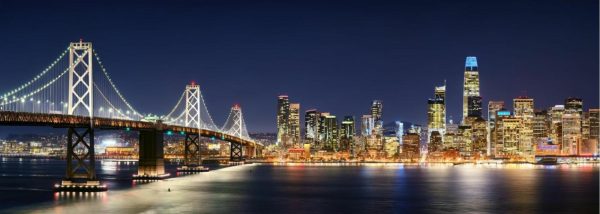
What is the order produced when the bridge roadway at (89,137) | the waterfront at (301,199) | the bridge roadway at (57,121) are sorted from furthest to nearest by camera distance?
the bridge roadway at (89,137) < the waterfront at (301,199) < the bridge roadway at (57,121)

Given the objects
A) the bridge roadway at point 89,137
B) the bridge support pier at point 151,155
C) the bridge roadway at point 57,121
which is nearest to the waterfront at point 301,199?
the bridge roadway at point 89,137

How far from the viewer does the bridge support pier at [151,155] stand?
77.6 meters

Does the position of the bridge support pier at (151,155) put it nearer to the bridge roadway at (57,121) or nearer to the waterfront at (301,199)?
the bridge roadway at (57,121)

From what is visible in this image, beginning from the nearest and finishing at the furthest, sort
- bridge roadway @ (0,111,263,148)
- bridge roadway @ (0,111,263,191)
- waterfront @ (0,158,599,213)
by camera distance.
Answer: bridge roadway @ (0,111,263,148) → waterfront @ (0,158,599,213) → bridge roadway @ (0,111,263,191)

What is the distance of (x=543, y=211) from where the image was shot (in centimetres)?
5322

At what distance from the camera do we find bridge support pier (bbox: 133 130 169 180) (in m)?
77.6

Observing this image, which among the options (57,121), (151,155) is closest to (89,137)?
(57,121)

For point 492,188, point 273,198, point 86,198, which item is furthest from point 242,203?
point 492,188

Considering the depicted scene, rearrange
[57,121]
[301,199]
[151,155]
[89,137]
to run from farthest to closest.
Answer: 1. [151,155]
2. [301,199]
3. [89,137]
4. [57,121]

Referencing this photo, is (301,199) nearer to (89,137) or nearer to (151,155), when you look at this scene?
(89,137)

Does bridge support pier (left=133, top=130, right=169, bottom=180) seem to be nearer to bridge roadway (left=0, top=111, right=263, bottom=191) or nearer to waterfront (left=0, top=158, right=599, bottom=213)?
bridge roadway (left=0, top=111, right=263, bottom=191)

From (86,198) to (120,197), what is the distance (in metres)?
3.33

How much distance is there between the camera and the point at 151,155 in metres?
78.4

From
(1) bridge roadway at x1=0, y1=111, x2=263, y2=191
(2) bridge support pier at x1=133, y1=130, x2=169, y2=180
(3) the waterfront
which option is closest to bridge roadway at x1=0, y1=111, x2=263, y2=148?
(1) bridge roadway at x1=0, y1=111, x2=263, y2=191
